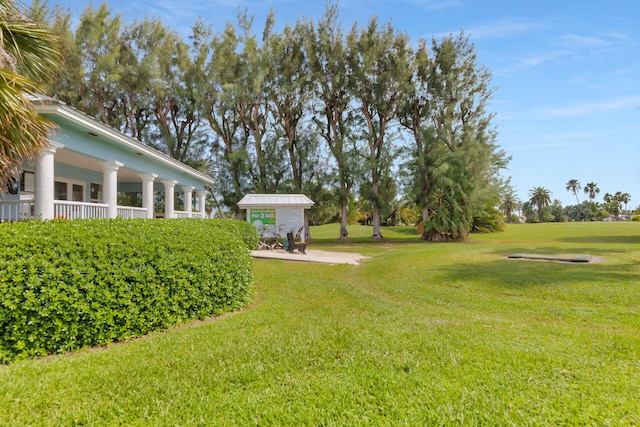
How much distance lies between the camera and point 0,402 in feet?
8.48

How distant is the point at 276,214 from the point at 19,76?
13.4 m

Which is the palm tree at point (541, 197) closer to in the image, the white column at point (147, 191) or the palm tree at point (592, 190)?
the palm tree at point (592, 190)

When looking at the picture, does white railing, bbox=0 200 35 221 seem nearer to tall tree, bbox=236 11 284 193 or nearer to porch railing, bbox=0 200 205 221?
porch railing, bbox=0 200 205 221

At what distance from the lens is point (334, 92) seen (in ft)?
75.9

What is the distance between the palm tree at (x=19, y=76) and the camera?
4.54 meters

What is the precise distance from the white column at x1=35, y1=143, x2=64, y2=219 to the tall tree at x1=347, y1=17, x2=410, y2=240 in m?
18.1

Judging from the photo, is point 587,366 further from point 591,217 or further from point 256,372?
point 591,217

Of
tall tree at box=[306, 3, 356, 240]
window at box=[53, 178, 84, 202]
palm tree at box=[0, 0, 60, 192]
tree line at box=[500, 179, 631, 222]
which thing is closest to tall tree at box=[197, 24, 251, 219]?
tall tree at box=[306, 3, 356, 240]

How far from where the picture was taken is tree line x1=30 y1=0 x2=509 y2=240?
22.0 m

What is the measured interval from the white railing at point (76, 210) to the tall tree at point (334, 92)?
15638 mm

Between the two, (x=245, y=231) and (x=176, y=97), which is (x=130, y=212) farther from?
(x=176, y=97)

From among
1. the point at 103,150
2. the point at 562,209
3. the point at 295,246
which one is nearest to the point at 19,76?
the point at 103,150

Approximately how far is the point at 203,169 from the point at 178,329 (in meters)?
21.7

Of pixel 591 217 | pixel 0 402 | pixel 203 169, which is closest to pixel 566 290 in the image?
pixel 0 402
